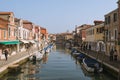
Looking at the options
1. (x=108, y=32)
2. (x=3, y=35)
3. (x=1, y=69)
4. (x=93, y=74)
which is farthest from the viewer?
(x=108, y=32)

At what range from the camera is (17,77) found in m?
26.9

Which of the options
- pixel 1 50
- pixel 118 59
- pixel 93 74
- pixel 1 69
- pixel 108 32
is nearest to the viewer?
pixel 1 69

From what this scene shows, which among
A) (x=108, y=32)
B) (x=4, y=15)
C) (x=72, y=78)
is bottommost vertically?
(x=72, y=78)

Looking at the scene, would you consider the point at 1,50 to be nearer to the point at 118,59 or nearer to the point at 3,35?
the point at 3,35

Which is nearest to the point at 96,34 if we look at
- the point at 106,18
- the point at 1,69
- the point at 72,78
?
the point at 106,18

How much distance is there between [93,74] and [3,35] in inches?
625

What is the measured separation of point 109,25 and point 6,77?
21.3 m

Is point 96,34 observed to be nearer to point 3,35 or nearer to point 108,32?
point 108,32

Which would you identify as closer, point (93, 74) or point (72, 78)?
point (72, 78)

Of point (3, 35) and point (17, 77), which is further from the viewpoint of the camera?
point (3, 35)

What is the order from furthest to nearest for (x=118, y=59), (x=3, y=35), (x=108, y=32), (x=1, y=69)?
(x=108, y=32)
(x=3, y=35)
(x=118, y=59)
(x=1, y=69)

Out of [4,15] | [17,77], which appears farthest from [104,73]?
[4,15]

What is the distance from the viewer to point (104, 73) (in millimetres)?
30266

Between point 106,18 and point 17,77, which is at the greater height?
point 106,18
